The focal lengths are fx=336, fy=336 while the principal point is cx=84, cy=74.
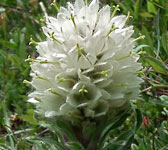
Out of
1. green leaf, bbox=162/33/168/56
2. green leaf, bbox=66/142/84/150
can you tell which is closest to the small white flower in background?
green leaf, bbox=66/142/84/150

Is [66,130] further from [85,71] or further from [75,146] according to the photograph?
A: [85,71]

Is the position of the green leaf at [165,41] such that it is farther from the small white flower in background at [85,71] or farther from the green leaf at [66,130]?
the green leaf at [66,130]

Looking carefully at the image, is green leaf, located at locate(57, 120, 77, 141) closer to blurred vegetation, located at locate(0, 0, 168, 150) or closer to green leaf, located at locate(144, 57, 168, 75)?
blurred vegetation, located at locate(0, 0, 168, 150)

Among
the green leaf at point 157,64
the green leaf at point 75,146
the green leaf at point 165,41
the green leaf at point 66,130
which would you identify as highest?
the green leaf at point 165,41

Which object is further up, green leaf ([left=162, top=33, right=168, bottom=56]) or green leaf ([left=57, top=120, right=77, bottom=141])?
green leaf ([left=162, top=33, right=168, bottom=56])

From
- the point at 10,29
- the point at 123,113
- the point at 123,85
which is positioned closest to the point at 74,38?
the point at 123,85

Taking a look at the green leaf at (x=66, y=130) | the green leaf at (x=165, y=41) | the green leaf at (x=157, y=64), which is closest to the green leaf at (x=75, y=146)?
the green leaf at (x=66, y=130)
